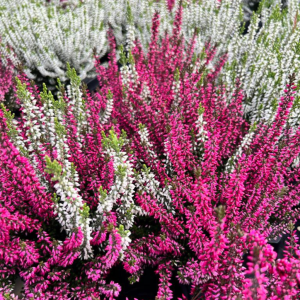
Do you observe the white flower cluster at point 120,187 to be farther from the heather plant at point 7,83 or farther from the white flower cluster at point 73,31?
the white flower cluster at point 73,31

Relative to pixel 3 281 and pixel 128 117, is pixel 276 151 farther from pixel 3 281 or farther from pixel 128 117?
pixel 3 281

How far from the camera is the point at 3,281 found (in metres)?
2.44

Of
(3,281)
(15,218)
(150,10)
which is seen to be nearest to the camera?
(15,218)

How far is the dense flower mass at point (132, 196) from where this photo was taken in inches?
85.1

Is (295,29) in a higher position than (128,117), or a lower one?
higher

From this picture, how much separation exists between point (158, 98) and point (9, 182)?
5.75 ft

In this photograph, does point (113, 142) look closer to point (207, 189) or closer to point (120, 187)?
point (120, 187)

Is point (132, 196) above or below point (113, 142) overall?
below

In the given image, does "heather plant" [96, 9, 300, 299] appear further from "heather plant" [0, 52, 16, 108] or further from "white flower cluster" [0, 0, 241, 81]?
"heather plant" [0, 52, 16, 108]

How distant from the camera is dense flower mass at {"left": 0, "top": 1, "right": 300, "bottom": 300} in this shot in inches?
85.1

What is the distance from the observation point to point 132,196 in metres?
2.57

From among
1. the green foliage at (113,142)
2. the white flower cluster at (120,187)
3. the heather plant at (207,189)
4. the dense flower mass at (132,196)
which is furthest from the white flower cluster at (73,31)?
the white flower cluster at (120,187)

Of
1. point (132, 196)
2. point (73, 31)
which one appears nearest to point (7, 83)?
point (73, 31)

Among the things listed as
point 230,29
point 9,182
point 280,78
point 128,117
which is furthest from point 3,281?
point 230,29
